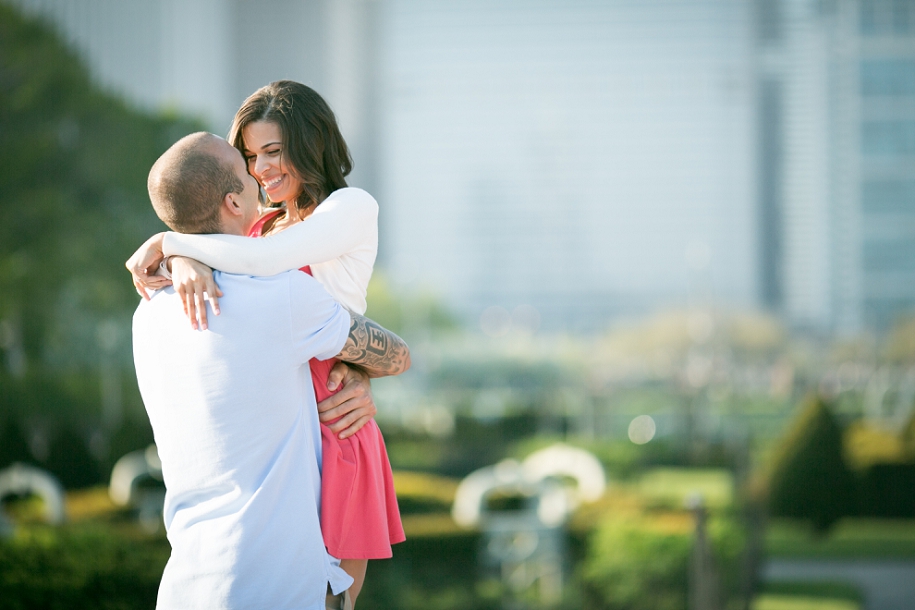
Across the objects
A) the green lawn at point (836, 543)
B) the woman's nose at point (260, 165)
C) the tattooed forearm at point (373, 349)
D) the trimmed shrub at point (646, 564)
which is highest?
the woman's nose at point (260, 165)

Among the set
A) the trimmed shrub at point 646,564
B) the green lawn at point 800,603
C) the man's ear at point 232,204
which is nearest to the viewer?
the man's ear at point 232,204

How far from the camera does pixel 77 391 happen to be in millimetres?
19938

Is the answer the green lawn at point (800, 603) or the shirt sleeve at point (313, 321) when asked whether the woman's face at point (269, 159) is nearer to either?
the shirt sleeve at point (313, 321)

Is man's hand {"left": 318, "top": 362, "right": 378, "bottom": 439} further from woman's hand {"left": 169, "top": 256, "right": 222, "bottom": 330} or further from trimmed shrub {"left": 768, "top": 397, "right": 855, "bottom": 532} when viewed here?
trimmed shrub {"left": 768, "top": 397, "right": 855, "bottom": 532}

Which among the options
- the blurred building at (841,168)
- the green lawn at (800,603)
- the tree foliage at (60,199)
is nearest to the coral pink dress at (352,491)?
the green lawn at (800,603)

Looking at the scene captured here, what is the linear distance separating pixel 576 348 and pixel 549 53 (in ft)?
101

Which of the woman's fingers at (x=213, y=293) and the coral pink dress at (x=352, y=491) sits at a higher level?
the woman's fingers at (x=213, y=293)

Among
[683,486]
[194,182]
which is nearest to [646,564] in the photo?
[194,182]

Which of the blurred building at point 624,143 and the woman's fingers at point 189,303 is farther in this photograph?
the blurred building at point 624,143

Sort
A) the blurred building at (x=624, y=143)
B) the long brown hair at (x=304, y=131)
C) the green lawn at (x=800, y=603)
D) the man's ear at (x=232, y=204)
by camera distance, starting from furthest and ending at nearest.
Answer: the blurred building at (x=624, y=143) < the green lawn at (x=800, y=603) < the long brown hair at (x=304, y=131) < the man's ear at (x=232, y=204)

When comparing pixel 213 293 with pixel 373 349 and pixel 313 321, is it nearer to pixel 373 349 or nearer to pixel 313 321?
pixel 313 321

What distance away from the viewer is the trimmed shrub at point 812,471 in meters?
11.3

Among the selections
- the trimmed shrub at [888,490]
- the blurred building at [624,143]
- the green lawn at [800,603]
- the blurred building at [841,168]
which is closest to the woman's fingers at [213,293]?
the green lawn at [800,603]

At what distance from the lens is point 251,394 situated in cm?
166
